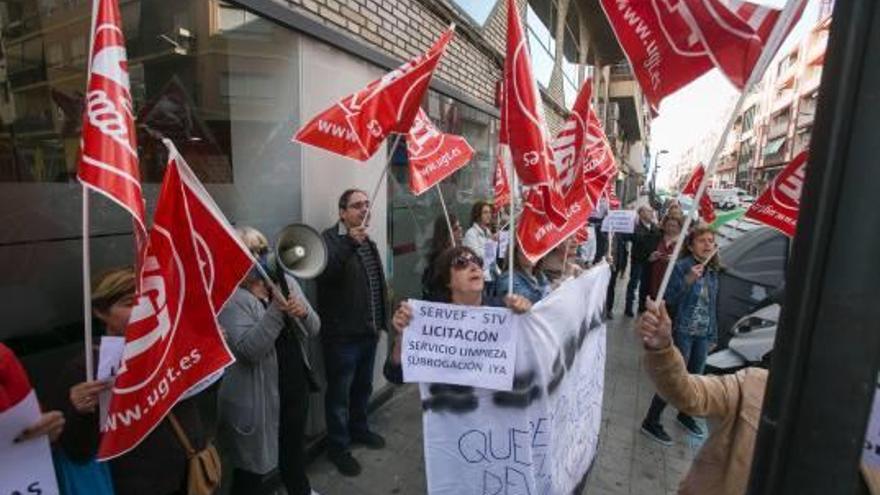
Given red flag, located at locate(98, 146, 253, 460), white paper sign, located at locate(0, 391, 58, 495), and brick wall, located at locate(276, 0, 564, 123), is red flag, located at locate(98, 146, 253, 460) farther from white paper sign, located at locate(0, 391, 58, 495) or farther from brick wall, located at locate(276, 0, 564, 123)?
brick wall, located at locate(276, 0, 564, 123)

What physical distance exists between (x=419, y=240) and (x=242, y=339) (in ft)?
11.6

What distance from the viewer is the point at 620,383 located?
537 centimetres

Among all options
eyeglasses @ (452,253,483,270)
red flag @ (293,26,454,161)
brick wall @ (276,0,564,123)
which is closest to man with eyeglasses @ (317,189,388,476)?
red flag @ (293,26,454,161)

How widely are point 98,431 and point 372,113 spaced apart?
2.18 metres

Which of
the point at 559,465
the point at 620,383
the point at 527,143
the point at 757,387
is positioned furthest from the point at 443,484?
the point at 620,383

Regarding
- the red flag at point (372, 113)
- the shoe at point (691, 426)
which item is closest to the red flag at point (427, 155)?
the red flag at point (372, 113)

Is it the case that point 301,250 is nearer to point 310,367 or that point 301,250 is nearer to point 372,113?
point 310,367

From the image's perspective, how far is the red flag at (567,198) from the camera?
2.88 meters

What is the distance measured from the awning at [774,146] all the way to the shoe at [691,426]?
6460cm

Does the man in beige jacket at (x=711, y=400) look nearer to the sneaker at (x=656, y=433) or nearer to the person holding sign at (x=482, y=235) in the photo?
the sneaker at (x=656, y=433)

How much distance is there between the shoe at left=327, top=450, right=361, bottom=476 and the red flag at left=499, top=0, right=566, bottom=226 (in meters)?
2.42

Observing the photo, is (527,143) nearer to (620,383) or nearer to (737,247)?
(620,383)

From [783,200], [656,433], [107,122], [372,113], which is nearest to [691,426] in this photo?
[656,433]

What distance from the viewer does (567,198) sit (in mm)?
3258
